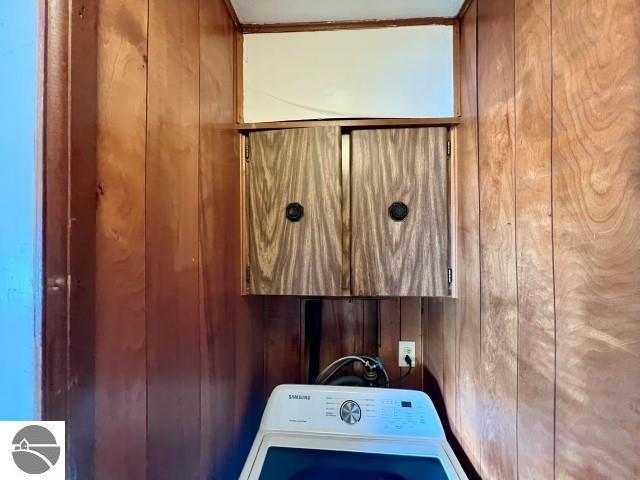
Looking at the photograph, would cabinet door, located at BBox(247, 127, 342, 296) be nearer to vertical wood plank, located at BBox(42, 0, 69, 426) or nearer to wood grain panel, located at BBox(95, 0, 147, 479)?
wood grain panel, located at BBox(95, 0, 147, 479)

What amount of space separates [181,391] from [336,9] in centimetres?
116

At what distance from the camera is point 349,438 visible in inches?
39.2

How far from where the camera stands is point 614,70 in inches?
17.2

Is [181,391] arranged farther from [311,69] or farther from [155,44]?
[311,69]

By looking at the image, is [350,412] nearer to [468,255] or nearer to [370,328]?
[370,328]

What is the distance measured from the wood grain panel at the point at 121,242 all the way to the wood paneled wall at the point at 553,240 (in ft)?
2.33

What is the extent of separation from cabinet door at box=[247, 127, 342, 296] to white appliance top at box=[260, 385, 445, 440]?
0.35 m

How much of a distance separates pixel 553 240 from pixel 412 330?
84 cm


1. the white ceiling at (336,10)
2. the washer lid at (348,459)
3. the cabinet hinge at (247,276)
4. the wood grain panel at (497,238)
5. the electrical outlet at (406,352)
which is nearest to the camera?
the wood grain panel at (497,238)

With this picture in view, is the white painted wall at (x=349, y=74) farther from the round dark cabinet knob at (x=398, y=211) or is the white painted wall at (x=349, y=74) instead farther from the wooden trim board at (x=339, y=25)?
the round dark cabinet knob at (x=398, y=211)

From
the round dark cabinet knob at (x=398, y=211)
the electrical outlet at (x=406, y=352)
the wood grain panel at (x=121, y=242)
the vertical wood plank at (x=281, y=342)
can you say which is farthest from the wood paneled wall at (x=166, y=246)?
the electrical outlet at (x=406, y=352)

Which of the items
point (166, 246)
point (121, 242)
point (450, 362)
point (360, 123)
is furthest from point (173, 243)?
point (450, 362)

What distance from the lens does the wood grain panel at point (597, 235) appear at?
414 mm

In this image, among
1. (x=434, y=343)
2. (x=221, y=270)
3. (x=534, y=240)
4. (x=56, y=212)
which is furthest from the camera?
(x=434, y=343)
